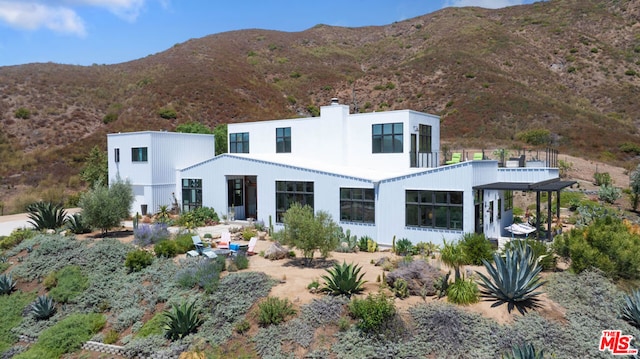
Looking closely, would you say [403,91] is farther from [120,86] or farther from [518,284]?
[518,284]

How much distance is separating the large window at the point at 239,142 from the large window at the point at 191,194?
4460mm

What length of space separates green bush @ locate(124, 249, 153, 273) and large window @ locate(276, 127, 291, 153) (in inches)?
496

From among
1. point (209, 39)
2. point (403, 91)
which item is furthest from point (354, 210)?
point (209, 39)

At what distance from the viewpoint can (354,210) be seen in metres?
20.2

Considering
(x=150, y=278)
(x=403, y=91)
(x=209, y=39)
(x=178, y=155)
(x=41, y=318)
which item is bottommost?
(x=41, y=318)

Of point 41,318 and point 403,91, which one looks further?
point 403,91

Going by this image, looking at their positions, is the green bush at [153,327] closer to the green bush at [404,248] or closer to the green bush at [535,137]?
the green bush at [404,248]

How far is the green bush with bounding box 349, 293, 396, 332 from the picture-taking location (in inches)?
434

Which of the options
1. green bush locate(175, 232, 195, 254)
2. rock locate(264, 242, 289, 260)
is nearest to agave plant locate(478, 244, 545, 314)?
rock locate(264, 242, 289, 260)

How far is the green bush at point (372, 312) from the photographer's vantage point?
36.2 feet

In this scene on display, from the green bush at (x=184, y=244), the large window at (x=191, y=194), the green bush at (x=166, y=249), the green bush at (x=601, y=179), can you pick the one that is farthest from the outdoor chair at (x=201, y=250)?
the green bush at (x=601, y=179)

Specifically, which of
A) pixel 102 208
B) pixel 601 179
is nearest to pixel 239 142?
pixel 102 208

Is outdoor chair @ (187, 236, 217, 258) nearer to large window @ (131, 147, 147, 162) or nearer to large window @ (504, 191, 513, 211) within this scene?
large window @ (131, 147, 147, 162)

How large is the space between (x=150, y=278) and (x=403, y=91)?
53.3 m
